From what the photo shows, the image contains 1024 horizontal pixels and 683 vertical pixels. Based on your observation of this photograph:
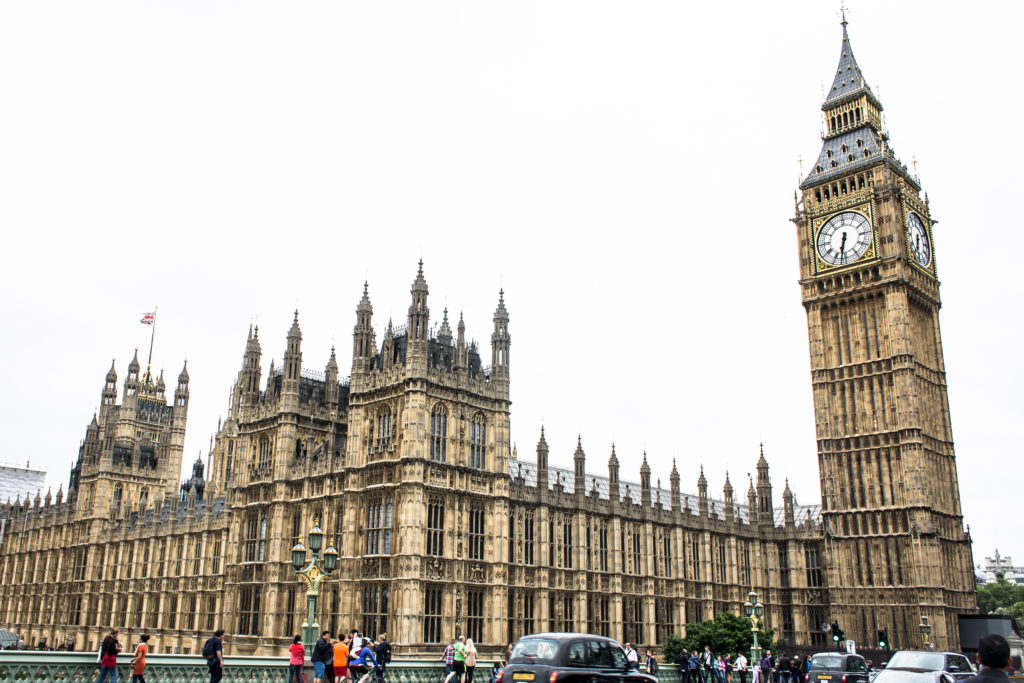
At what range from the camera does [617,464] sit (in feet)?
193

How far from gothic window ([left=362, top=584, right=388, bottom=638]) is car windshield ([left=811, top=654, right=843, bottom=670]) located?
21919 mm

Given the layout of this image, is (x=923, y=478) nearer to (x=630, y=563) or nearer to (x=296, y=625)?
(x=630, y=563)

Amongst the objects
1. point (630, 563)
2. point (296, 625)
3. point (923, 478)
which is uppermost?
point (923, 478)

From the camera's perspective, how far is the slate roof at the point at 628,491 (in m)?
58.6

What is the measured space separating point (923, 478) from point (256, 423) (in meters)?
47.2

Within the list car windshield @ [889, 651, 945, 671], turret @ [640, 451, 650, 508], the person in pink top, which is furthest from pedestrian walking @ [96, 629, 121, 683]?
turret @ [640, 451, 650, 508]

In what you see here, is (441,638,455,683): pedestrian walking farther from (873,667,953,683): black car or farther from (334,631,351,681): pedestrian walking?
(873,667,953,683): black car

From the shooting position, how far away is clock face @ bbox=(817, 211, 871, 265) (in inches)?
2793

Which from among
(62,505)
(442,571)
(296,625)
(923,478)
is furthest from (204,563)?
(923,478)

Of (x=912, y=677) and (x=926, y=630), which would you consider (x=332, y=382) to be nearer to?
(x=926, y=630)

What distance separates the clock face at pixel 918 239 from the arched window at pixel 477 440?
135 ft

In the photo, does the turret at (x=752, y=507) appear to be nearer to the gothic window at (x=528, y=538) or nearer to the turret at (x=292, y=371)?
the gothic window at (x=528, y=538)

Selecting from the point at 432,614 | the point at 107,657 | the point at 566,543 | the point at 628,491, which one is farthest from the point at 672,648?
the point at 107,657

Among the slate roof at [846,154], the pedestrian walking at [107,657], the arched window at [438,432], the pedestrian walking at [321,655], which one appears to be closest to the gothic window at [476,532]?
the arched window at [438,432]
